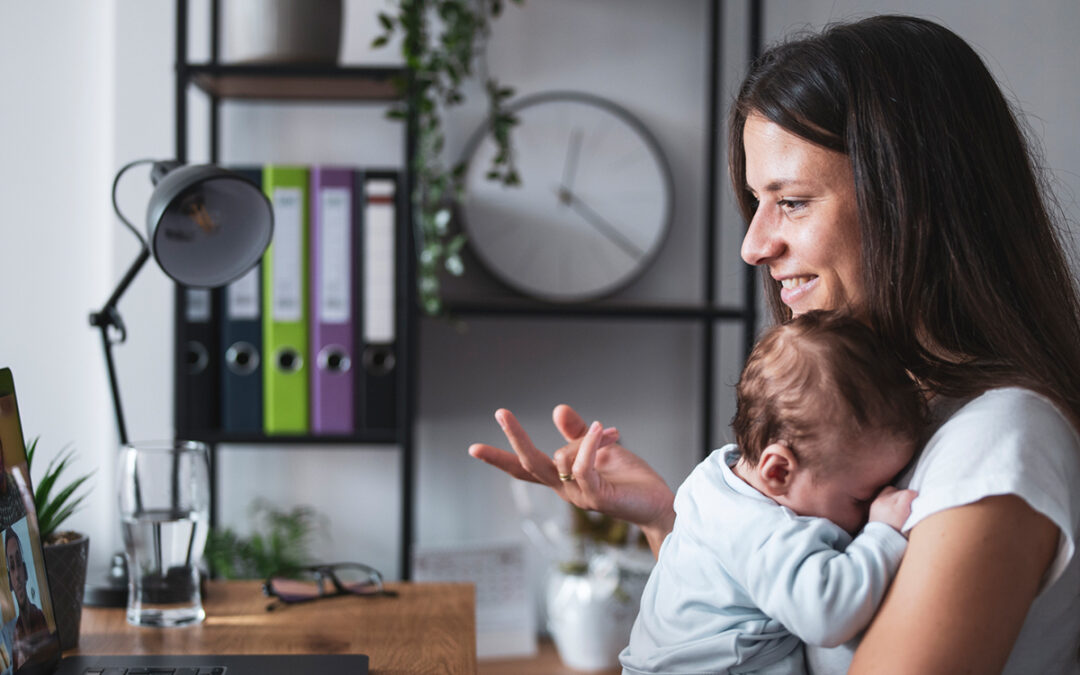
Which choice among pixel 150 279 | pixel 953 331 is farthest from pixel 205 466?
pixel 150 279

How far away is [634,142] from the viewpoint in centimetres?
217

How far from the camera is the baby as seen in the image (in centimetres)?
82

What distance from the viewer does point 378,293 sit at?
73.1 inches

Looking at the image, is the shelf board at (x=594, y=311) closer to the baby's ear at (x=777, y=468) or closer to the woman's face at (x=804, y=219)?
the woman's face at (x=804, y=219)

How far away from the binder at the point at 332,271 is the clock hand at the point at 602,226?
516 mm

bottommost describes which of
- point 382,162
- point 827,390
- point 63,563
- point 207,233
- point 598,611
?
point 598,611

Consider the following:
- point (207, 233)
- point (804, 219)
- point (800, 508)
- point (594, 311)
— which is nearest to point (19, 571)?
point (207, 233)

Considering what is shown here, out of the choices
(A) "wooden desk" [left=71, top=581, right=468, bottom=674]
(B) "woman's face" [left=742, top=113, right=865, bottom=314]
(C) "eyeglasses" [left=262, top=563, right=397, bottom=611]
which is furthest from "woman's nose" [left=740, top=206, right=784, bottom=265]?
(C) "eyeglasses" [left=262, top=563, right=397, bottom=611]

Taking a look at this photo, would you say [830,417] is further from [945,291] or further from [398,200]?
[398,200]

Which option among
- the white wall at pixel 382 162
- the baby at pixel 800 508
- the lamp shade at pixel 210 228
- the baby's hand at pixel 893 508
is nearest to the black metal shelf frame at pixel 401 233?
the white wall at pixel 382 162

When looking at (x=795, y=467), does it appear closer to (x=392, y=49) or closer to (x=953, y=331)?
(x=953, y=331)

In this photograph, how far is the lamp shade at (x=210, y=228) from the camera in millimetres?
1204

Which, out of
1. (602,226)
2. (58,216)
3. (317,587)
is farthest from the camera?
(602,226)

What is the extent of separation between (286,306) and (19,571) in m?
0.98
